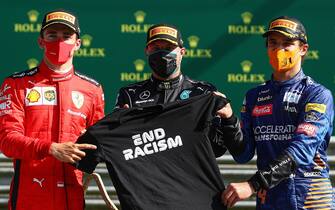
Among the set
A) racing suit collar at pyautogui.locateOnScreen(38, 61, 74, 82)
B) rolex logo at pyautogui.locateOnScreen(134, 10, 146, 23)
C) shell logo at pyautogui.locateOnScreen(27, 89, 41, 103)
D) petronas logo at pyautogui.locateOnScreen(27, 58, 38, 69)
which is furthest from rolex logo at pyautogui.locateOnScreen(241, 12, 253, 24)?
shell logo at pyautogui.locateOnScreen(27, 89, 41, 103)

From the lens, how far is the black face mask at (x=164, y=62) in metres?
5.39

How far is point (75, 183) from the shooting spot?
17.3 ft

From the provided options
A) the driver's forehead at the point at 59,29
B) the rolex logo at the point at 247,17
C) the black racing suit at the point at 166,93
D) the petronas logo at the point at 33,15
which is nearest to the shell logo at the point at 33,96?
the driver's forehead at the point at 59,29

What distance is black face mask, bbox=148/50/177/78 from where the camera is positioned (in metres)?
5.39

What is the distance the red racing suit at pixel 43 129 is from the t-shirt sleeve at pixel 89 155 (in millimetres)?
312

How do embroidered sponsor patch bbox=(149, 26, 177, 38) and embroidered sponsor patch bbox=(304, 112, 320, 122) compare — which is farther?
embroidered sponsor patch bbox=(149, 26, 177, 38)

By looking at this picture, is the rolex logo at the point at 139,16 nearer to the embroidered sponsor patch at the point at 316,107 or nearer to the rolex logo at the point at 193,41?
the rolex logo at the point at 193,41

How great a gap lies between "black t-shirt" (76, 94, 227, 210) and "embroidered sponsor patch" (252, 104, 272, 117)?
9.8 inches

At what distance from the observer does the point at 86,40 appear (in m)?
6.64

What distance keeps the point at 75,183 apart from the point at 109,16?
5.93 feet

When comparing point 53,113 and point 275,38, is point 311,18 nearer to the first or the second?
point 275,38

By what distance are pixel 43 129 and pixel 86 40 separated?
1.57 metres

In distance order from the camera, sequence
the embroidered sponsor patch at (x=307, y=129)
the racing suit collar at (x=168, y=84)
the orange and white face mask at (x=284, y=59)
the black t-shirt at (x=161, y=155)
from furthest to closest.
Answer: the racing suit collar at (x=168, y=84), the orange and white face mask at (x=284, y=59), the black t-shirt at (x=161, y=155), the embroidered sponsor patch at (x=307, y=129)

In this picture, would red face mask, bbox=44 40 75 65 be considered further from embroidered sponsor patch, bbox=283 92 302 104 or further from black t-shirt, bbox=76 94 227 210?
embroidered sponsor patch, bbox=283 92 302 104
